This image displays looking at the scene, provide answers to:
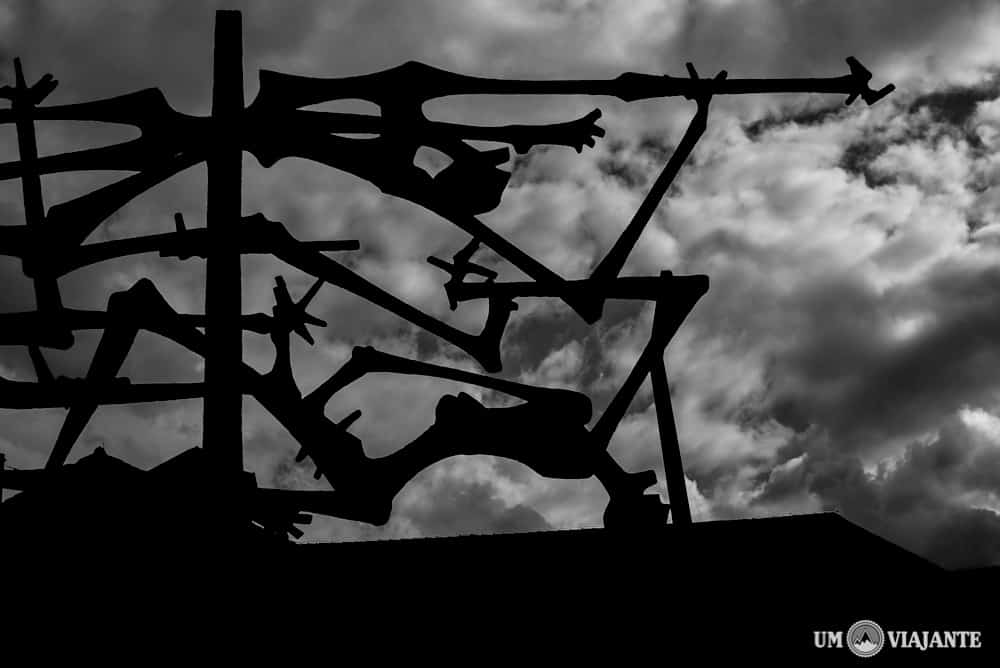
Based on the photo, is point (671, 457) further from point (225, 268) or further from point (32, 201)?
point (32, 201)

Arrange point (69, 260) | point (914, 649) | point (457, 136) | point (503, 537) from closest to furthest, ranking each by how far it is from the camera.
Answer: point (914, 649)
point (503, 537)
point (69, 260)
point (457, 136)

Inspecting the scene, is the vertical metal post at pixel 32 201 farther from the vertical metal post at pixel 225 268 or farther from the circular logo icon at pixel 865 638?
the circular logo icon at pixel 865 638

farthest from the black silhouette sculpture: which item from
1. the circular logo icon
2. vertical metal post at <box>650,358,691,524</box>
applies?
the circular logo icon

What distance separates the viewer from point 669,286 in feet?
23.0

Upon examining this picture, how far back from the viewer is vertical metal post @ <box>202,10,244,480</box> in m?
5.80

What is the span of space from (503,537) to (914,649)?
5.80ft

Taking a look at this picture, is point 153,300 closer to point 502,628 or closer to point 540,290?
point 540,290

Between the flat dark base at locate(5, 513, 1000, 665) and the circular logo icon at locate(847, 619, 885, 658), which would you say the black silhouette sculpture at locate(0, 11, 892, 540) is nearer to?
the flat dark base at locate(5, 513, 1000, 665)

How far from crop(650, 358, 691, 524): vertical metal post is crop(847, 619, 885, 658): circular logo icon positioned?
1815 mm

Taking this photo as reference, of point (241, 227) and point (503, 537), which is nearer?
point (503, 537)

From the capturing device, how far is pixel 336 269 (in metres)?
7.04

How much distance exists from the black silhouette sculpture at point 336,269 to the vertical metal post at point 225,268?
0.04 ft

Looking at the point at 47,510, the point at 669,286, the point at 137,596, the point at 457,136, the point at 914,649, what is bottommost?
the point at 914,649

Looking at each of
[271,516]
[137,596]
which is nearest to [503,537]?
[137,596]
